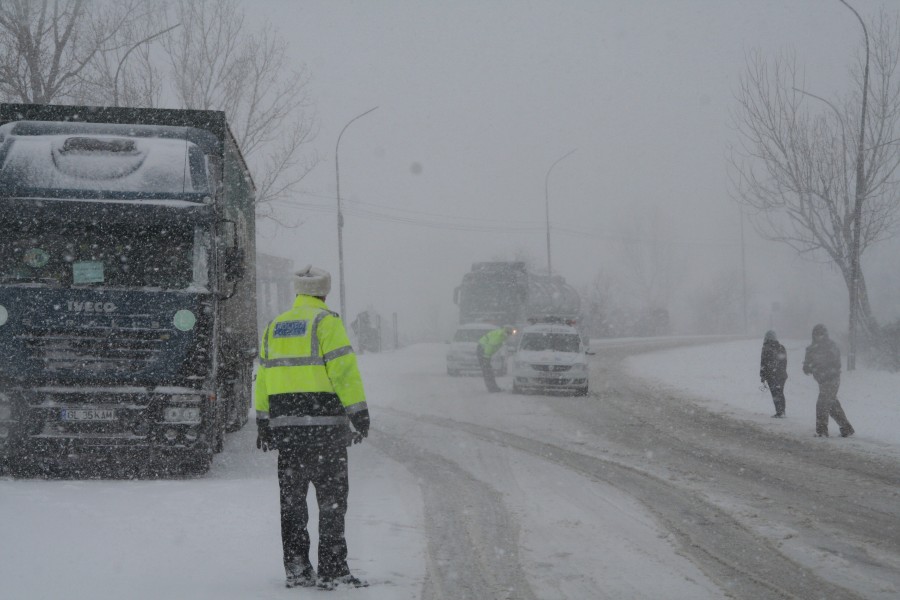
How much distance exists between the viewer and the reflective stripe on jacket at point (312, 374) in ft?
18.5

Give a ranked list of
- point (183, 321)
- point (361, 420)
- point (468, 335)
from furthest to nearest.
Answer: point (468, 335), point (183, 321), point (361, 420)

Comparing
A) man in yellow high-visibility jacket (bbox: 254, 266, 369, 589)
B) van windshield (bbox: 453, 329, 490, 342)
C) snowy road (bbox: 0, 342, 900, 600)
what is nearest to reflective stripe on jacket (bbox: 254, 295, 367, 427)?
man in yellow high-visibility jacket (bbox: 254, 266, 369, 589)

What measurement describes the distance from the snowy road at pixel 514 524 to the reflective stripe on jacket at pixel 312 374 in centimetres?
108

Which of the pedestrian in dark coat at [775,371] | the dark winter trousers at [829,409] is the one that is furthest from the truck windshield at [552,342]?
the dark winter trousers at [829,409]

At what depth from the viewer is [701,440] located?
13570 millimetres

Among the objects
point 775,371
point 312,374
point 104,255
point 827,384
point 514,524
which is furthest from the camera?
point 775,371

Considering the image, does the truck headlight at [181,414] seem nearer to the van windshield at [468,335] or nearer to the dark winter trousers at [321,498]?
the dark winter trousers at [321,498]

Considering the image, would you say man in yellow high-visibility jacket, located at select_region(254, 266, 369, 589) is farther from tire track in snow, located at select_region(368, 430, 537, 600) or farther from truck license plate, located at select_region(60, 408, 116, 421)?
truck license plate, located at select_region(60, 408, 116, 421)

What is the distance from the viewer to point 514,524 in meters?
7.70

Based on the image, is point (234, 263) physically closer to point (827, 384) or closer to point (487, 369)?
point (827, 384)

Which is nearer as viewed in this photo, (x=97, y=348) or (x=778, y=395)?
(x=97, y=348)

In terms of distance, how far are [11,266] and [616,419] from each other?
1053 centimetres

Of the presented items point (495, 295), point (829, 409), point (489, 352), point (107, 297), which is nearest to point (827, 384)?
point (829, 409)

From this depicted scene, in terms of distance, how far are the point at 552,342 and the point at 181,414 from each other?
13841 mm
